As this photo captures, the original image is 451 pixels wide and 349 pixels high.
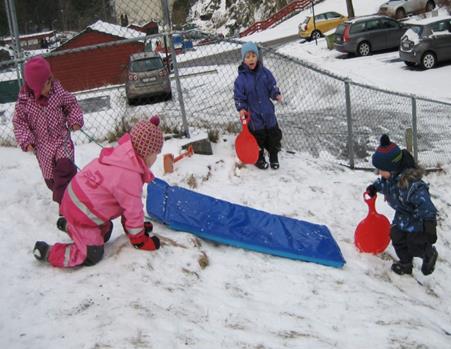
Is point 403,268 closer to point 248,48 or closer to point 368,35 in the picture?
point 248,48

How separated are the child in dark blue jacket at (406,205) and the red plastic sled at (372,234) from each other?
16cm

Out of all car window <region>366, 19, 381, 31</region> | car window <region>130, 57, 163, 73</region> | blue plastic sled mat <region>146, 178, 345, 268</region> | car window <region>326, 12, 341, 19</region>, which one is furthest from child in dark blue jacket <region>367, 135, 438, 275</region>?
car window <region>326, 12, 341, 19</region>

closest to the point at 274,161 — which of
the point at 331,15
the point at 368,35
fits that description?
the point at 368,35

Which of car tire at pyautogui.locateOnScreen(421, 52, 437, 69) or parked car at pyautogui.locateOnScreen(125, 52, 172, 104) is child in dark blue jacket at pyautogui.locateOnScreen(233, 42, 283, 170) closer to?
parked car at pyautogui.locateOnScreen(125, 52, 172, 104)

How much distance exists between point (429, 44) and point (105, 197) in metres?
14.9

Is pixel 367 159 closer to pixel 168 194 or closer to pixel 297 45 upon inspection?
pixel 168 194

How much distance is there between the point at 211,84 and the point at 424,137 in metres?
8.34

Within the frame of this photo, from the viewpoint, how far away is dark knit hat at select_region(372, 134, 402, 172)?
13.3 feet

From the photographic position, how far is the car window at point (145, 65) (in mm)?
15749

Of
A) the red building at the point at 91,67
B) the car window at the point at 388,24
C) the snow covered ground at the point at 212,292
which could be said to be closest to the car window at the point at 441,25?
the car window at the point at 388,24

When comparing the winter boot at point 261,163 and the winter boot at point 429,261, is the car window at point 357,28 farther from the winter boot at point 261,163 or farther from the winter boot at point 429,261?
the winter boot at point 429,261

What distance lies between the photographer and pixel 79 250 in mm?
3494

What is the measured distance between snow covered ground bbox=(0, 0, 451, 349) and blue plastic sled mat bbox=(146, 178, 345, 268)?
0.29ft

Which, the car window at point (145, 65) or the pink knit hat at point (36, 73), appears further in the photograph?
the car window at point (145, 65)
